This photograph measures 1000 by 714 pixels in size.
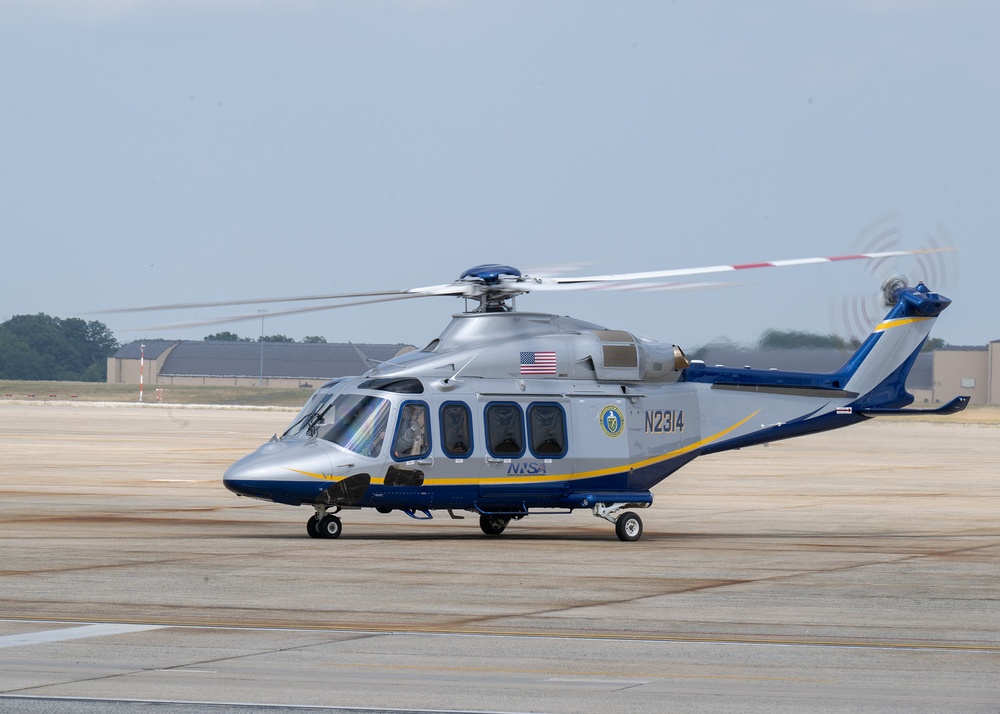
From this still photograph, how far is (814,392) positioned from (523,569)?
831cm

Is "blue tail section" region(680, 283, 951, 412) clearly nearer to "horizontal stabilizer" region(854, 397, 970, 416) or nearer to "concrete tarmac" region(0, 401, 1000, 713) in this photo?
"horizontal stabilizer" region(854, 397, 970, 416)

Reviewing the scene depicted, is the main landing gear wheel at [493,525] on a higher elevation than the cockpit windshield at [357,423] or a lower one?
lower

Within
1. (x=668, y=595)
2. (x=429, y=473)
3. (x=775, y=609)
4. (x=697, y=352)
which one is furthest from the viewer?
(x=697, y=352)

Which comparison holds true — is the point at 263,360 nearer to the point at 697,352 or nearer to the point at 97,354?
the point at 97,354

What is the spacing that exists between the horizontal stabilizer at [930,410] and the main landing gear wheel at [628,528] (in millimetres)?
4803

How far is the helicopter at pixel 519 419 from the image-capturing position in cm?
2119

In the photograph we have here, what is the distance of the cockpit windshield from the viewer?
21.2 meters

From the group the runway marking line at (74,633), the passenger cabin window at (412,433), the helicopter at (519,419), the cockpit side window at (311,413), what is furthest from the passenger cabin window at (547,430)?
the runway marking line at (74,633)

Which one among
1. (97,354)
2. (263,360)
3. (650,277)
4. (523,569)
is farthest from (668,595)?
(97,354)

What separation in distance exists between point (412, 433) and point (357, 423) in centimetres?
85

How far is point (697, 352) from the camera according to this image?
90.9 ft

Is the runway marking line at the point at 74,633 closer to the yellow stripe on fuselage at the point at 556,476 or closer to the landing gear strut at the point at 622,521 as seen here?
the yellow stripe on fuselage at the point at 556,476

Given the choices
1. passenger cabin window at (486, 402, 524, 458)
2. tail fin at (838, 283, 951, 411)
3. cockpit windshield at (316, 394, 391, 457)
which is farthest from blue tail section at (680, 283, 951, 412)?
cockpit windshield at (316, 394, 391, 457)

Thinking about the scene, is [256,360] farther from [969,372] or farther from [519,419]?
[519,419]
